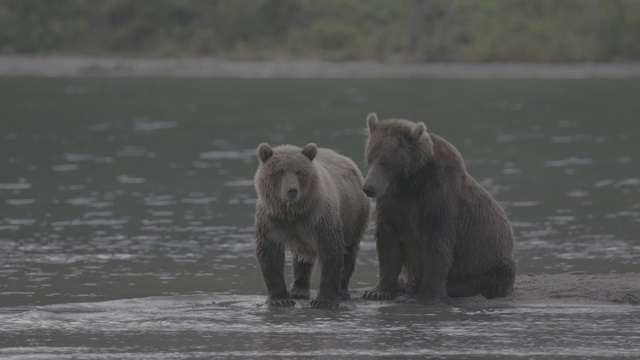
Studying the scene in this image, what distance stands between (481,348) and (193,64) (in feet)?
137

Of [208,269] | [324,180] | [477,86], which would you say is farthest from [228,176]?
[477,86]

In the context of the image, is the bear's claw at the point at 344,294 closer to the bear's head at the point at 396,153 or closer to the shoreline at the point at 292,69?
the bear's head at the point at 396,153

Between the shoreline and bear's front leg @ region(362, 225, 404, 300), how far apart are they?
1435 inches

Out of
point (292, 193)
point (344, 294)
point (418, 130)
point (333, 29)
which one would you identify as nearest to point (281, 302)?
point (344, 294)

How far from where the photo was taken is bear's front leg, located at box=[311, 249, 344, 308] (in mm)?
9945

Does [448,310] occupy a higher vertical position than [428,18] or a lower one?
lower

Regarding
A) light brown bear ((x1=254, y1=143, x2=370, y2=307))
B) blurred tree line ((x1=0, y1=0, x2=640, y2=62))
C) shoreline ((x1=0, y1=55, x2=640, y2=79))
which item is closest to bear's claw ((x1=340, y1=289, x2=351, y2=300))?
light brown bear ((x1=254, y1=143, x2=370, y2=307))

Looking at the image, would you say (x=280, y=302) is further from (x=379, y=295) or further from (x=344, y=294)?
(x=379, y=295)

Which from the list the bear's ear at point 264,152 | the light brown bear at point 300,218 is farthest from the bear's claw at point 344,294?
the bear's ear at point 264,152

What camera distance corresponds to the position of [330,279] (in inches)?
393

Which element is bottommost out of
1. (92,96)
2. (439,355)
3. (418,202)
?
(439,355)

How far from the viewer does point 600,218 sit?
16156mm

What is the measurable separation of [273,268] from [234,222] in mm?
6099

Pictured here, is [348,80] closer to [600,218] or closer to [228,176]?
[228,176]
